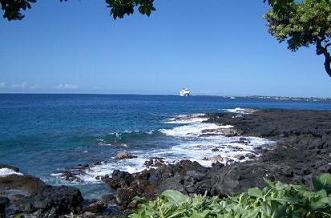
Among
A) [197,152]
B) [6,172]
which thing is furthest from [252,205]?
[197,152]

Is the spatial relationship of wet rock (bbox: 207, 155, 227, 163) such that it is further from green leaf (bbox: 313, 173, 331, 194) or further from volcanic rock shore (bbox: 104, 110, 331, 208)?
green leaf (bbox: 313, 173, 331, 194)

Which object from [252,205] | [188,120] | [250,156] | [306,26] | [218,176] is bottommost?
[188,120]

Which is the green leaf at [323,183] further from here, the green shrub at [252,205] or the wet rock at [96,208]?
the wet rock at [96,208]

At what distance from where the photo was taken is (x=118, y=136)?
124ft

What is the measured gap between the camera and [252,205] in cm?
295

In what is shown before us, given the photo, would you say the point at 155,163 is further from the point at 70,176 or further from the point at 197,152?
the point at 197,152

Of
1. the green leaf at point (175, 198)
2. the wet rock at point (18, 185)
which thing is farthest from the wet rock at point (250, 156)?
the green leaf at point (175, 198)

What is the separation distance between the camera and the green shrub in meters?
2.73

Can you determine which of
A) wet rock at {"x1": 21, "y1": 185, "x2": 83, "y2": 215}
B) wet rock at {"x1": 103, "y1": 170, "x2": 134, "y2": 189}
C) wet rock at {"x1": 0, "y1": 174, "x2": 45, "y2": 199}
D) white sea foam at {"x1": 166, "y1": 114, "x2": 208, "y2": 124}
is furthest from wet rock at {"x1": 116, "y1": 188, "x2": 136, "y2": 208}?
white sea foam at {"x1": 166, "y1": 114, "x2": 208, "y2": 124}

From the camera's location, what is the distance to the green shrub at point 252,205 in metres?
2.73

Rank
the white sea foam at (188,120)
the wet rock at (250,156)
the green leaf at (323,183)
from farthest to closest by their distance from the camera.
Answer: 1. the white sea foam at (188,120)
2. the wet rock at (250,156)
3. the green leaf at (323,183)

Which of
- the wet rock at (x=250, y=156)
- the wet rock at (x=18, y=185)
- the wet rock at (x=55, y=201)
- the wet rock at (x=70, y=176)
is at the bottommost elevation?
the wet rock at (x=70, y=176)

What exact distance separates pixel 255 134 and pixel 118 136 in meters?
11.5

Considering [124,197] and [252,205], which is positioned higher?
[252,205]
